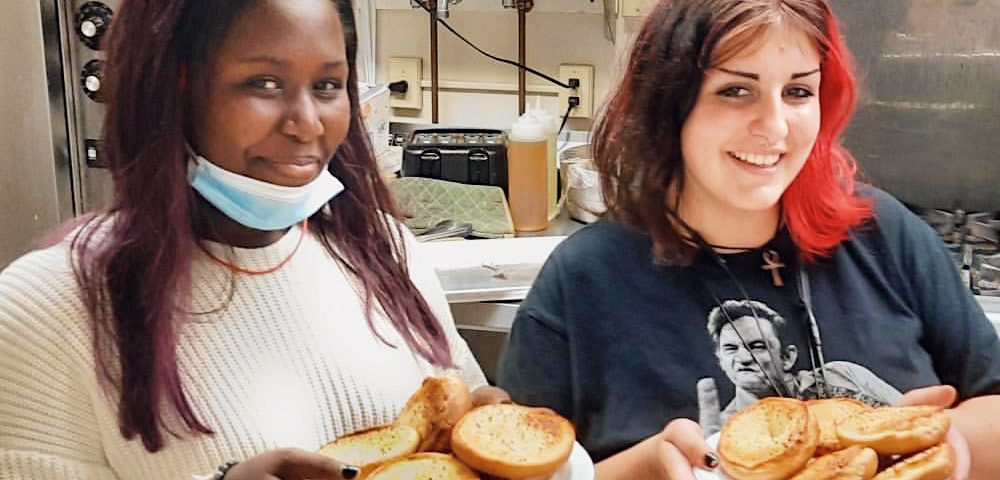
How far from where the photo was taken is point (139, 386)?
0.64m

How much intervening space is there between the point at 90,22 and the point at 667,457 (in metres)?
0.68

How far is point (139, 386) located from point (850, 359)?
1.78 ft

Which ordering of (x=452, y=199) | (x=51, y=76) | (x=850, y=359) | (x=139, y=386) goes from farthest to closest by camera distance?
(x=452, y=199) < (x=51, y=76) < (x=850, y=359) < (x=139, y=386)

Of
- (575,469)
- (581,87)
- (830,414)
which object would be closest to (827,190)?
(830,414)

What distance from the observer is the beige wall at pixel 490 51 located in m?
1.75

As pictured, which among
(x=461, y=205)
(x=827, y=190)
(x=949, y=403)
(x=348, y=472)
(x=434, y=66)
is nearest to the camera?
(x=348, y=472)

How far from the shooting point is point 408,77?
70.0 inches

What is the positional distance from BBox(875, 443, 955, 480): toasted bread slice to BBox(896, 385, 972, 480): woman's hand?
0.09 feet

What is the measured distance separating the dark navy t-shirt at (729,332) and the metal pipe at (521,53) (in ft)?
2.97

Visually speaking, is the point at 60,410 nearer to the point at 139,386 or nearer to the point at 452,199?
the point at 139,386

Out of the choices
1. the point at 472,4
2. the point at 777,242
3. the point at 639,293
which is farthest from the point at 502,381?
the point at 472,4

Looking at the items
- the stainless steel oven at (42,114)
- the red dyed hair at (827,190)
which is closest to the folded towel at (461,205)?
the stainless steel oven at (42,114)

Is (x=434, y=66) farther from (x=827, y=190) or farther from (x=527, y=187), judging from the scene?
(x=827, y=190)

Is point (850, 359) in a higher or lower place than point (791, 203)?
lower
